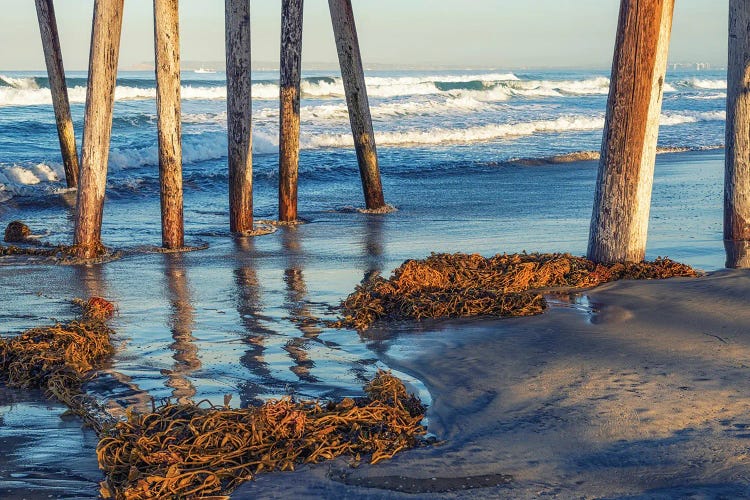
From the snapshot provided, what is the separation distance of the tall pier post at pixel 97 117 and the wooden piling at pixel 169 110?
1.35ft

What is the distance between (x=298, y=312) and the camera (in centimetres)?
671

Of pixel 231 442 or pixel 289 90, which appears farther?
pixel 289 90

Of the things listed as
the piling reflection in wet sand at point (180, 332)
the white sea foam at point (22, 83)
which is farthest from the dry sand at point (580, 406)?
the white sea foam at point (22, 83)

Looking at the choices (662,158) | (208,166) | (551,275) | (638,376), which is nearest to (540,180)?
(662,158)

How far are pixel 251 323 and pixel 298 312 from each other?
1.43ft

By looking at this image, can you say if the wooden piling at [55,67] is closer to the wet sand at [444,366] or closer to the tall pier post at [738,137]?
the wet sand at [444,366]

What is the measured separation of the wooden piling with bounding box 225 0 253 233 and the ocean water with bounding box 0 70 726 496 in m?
0.60

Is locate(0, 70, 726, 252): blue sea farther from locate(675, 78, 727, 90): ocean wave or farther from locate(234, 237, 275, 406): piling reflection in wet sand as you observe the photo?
locate(675, 78, 727, 90): ocean wave

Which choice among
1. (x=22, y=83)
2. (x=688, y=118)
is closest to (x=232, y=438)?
(x=688, y=118)

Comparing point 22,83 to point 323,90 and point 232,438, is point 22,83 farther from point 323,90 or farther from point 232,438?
point 232,438

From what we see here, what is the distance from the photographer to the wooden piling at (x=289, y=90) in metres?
10.7

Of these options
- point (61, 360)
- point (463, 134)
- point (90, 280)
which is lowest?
point (90, 280)

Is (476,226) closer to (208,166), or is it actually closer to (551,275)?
(551,275)

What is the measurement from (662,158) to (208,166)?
31.0ft
